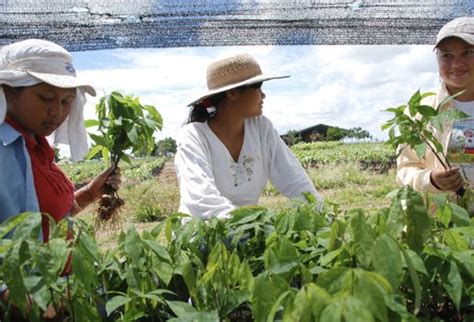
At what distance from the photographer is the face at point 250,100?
6.78 ft

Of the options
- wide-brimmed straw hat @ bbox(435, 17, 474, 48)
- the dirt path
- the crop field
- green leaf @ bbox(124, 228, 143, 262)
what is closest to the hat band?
the crop field

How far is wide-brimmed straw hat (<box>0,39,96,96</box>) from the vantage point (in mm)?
1502

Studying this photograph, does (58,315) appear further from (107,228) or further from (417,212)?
(107,228)

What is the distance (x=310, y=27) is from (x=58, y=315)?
5.02m

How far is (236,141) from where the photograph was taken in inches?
83.6

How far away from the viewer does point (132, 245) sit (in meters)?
1.03

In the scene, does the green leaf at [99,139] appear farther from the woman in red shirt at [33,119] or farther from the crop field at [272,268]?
the crop field at [272,268]

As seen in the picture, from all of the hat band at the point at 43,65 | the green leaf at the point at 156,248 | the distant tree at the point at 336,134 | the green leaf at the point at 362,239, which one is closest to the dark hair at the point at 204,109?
the hat band at the point at 43,65

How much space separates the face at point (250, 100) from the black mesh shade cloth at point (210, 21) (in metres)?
3.21

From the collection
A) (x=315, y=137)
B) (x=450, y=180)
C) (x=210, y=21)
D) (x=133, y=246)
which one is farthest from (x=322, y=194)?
(x=315, y=137)

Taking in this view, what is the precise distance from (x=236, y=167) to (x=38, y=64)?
32.4 inches

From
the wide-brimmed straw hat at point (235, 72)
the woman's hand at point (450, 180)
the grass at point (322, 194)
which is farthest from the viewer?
the grass at point (322, 194)

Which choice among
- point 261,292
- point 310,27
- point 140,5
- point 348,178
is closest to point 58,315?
point 261,292

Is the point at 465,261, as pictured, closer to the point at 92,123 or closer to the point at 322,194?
the point at 92,123
